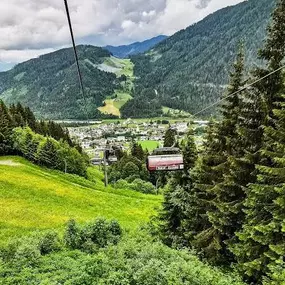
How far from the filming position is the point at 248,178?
21.8 meters

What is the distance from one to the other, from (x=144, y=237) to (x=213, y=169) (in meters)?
12.7

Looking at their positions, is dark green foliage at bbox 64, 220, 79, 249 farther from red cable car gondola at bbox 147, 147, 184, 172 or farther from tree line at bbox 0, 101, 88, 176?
tree line at bbox 0, 101, 88, 176

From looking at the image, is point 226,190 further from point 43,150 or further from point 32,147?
point 32,147

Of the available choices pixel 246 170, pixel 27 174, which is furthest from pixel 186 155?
pixel 27 174

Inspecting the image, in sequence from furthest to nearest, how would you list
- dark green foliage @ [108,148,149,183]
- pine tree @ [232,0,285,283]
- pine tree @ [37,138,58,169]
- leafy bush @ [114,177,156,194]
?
dark green foliage @ [108,148,149,183]
leafy bush @ [114,177,156,194]
pine tree @ [37,138,58,169]
pine tree @ [232,0,285,283]

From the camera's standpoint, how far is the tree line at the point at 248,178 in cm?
1806

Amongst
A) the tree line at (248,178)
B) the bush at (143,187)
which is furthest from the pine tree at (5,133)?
the tree line at (248,178)

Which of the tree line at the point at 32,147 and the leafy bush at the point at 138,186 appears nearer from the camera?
the tree line at the point at 32,147

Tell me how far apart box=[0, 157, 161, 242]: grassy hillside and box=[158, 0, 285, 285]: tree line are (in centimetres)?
1861

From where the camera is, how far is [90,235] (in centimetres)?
2872

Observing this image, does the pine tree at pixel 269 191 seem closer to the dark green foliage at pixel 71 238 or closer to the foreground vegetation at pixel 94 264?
the foreground vegetation at pixel 94 264

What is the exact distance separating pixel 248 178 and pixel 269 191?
3193 millimetres

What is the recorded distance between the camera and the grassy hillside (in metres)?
43.6

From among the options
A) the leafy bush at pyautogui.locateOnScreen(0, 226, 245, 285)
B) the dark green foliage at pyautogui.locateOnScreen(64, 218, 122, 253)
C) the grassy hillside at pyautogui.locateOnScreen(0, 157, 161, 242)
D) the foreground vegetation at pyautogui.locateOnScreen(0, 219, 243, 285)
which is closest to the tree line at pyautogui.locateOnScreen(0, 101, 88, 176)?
the grassy hillside at pyautogui.locateOnScreen(0, 157, 161, 242)
